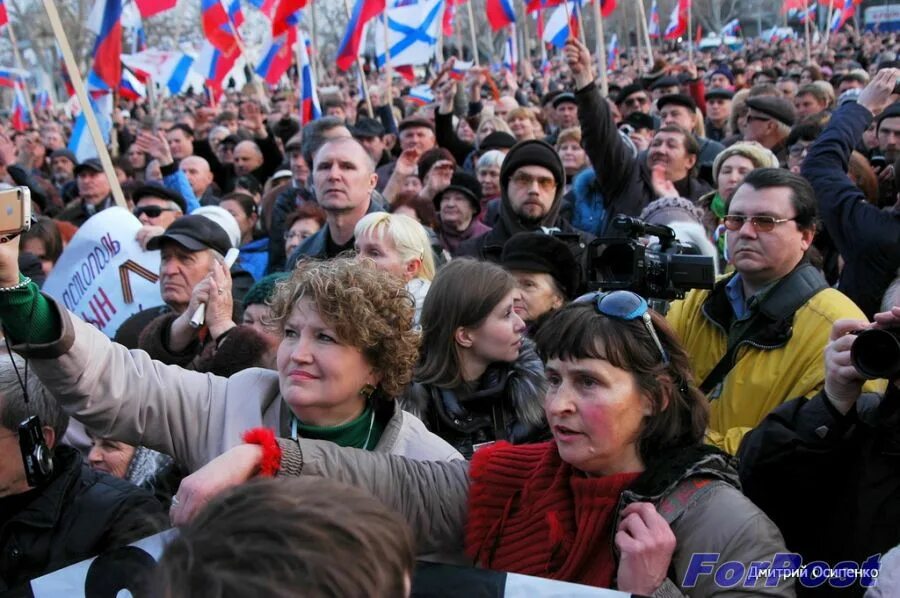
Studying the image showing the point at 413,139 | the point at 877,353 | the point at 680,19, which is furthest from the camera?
the point at 680,19

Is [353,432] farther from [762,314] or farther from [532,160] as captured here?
[532,160]

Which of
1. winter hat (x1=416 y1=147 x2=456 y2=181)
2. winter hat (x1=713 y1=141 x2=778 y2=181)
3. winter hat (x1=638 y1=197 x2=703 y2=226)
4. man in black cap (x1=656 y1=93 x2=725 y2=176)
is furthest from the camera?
man in black cap (x1=656 y1=93 x2=725 y2=176)

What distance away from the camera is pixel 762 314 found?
3.22 metres

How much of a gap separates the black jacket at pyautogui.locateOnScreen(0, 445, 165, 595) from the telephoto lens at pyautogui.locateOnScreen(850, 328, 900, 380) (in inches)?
64.8

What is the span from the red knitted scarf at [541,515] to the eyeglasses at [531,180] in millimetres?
3104

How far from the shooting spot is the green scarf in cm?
248

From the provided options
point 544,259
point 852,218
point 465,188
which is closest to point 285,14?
point 465,188

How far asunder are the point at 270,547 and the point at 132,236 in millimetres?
4450

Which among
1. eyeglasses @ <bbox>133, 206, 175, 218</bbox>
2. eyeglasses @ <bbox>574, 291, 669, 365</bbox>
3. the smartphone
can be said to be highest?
Result: the smartphone

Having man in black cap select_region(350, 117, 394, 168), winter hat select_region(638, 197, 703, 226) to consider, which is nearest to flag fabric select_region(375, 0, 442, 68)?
man in black cap select_region(350, 117, 394, 168)

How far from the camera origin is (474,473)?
231 cm

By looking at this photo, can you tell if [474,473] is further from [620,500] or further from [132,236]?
[132,236]

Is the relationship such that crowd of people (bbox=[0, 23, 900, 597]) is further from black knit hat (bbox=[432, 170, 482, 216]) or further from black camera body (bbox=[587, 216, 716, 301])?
black knit hat (bbox=[432, 170, 482, 216])

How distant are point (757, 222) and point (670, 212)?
1.30m
